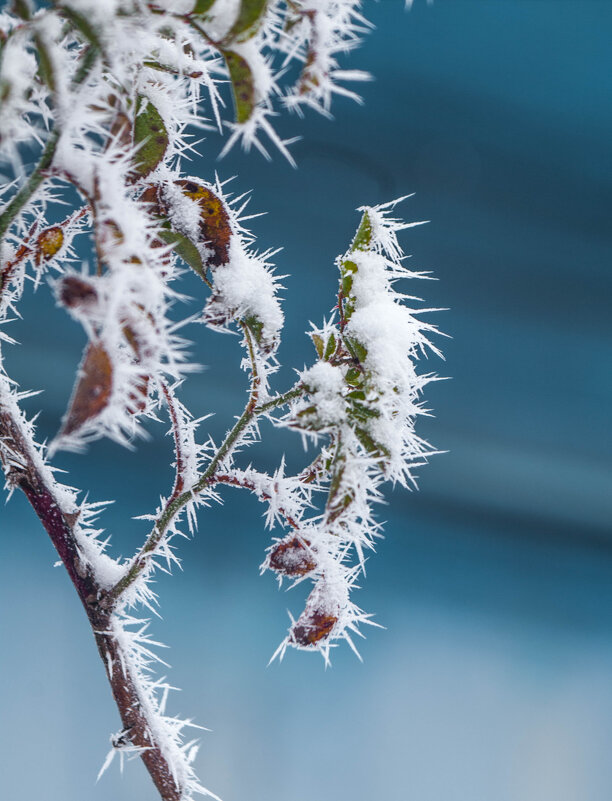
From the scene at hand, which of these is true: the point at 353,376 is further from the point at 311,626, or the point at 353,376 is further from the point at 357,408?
the point at 311,626

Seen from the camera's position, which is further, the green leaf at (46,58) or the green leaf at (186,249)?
the green leaf at (186,249)

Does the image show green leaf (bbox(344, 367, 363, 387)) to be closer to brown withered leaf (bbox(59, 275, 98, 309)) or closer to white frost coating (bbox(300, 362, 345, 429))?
white frost coating (bbox(300, 362, 345, 429))

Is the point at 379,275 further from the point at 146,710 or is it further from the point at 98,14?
the point at 146,710

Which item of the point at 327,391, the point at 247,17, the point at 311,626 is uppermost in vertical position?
the point at 247,17

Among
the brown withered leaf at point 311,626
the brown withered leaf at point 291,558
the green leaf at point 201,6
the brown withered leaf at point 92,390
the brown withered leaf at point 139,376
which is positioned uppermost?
the green leaf at point 201,6

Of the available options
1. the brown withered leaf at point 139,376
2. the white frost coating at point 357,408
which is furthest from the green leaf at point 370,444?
the brown withered leaf at point 139,376

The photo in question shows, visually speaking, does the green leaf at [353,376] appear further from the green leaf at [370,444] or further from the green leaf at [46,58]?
the green leaf at [46,58]

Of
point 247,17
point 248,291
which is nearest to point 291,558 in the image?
point 248,291
